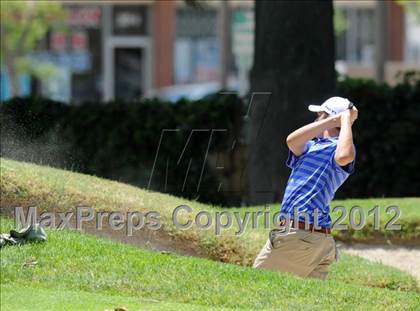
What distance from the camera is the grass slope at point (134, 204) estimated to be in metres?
8.87

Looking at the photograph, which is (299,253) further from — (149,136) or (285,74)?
(149,136)

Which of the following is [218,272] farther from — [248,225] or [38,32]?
[38,32]

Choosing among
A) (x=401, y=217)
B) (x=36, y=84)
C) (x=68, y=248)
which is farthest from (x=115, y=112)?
(x=36, y=84)

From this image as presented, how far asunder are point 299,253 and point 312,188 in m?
0.46

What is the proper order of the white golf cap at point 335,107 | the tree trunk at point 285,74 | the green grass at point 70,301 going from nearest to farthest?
the green grass at point 70,301
the white golf cap at point 335,107
the tree trunk at point 285,74

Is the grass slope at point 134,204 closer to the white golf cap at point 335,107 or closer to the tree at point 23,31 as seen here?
the white golf cap at point 335,107

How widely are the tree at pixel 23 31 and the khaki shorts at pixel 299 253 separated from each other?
18906mm

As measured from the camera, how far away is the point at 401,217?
11.0 metres

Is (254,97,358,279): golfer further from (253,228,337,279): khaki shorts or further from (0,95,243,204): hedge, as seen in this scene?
(0,95,243,204): hedge

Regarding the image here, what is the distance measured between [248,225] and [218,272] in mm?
3094

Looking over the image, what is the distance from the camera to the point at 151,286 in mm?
6664

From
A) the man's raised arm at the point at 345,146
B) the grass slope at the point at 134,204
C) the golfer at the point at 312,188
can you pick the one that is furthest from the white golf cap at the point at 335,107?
the grass slope at the point at 134,204

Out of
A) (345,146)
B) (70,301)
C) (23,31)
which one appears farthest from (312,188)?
(23,31)

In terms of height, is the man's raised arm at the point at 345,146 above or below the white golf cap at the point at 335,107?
below
